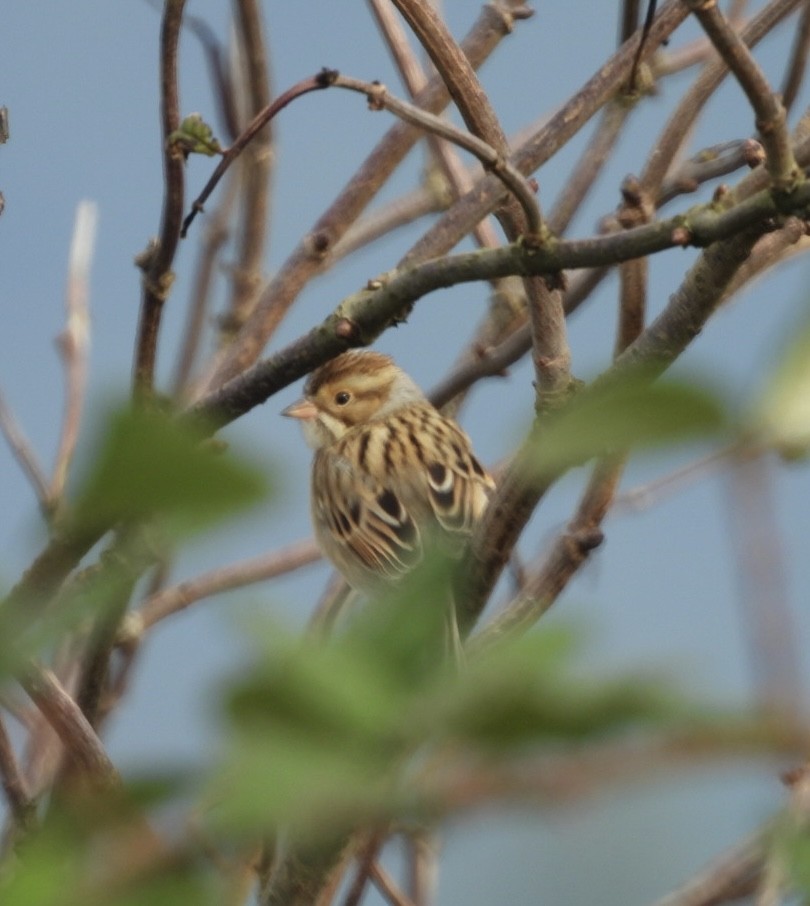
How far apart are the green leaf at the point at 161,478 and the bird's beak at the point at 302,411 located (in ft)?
15.1

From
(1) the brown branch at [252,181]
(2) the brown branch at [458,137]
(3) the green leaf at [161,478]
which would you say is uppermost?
(1) the brown branch at [252,181]

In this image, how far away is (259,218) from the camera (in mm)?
4234

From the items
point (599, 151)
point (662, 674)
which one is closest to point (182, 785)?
point (662, 674)

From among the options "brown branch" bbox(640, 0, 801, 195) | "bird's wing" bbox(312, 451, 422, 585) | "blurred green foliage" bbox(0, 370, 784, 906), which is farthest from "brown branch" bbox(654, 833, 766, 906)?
"blurred green foliage" bbox(0, 370, 784, 906)

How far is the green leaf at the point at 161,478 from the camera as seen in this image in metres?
0.48

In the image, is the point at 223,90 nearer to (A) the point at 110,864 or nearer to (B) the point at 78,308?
(B) the point at 78,308

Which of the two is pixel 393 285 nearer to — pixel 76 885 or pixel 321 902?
pixel 321 902

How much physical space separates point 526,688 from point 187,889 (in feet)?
0.46

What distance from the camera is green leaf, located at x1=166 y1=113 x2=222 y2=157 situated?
229 centimetres

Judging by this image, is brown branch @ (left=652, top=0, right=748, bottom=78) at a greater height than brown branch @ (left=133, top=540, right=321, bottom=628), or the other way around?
brown branch @ (left=652, top=0, right=748, bottom=78)

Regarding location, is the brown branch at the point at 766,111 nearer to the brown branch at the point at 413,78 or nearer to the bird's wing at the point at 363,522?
the brown branch at the point at 413,78

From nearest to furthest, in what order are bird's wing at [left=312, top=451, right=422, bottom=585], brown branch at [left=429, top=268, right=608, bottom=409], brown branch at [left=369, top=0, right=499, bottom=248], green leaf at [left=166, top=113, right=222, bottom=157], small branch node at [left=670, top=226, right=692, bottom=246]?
1. small branch node at [left=670, top=226, right=692, bottom=246]
2. green leaf at [left=166, top=113, right=222, bottom=157]
3. brown branch at [left=429, top=268, right=608, bottom=409]
4. brown branch at [left=369, top=0, right=499, bottom=248]
5. bird's wing at [left=312, top=451, right=422, bottom=585]

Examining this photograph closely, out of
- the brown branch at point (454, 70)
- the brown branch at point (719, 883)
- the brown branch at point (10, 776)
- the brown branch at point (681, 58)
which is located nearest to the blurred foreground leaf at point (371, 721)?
A: the brown branch at point (719, 883)

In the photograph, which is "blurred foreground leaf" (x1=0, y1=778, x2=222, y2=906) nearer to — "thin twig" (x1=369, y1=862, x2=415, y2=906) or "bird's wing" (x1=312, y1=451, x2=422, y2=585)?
"thin twig" (x1=369, y1=862, x2=415, y2=906)
